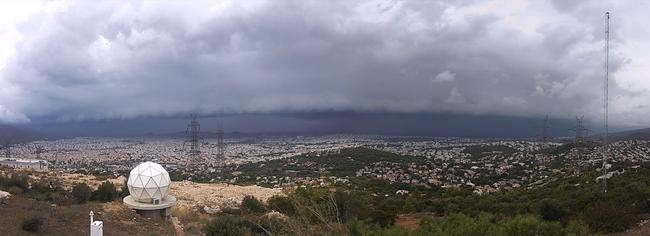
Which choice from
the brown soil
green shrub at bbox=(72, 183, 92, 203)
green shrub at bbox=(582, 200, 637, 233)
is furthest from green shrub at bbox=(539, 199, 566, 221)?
green shrub at bbox=(72, 183, 92, 203)

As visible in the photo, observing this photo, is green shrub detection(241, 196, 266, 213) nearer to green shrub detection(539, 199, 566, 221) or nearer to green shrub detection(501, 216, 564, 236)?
green shrub detection(539, 199, 566, 221)

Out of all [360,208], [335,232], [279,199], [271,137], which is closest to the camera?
[335,232]

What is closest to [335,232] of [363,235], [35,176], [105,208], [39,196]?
[363,235]

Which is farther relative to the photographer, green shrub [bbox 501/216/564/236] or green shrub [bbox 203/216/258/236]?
green shrub [bbox 203/216/258/236]

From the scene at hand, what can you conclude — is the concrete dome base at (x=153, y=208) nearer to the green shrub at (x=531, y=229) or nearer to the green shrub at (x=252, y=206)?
the green shrub at (x=252, y=206)

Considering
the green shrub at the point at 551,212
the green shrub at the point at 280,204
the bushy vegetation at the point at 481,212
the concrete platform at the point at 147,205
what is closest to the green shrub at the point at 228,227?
the bushy vegetation at the point at 481,212

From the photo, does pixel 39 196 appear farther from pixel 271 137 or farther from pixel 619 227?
pixel 271 137
